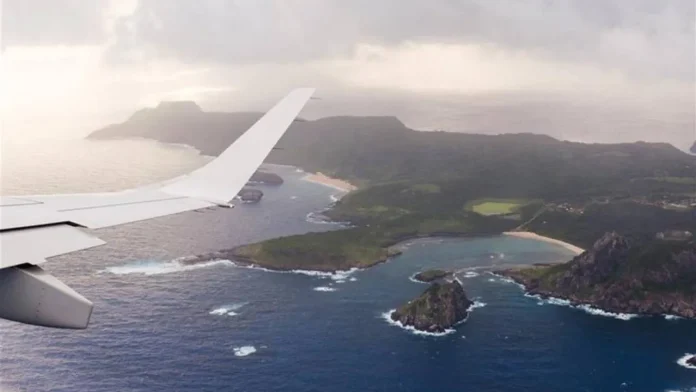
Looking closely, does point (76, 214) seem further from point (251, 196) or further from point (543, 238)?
point (251, 196)

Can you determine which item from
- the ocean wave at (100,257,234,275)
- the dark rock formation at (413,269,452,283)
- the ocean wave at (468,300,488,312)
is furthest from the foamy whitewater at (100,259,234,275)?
the ocean wave at (468,300,488,312)

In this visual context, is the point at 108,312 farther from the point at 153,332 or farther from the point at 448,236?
the point at 448,236

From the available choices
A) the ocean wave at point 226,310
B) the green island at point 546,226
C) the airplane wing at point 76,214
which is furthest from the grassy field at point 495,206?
the airplane wing at point 76,214

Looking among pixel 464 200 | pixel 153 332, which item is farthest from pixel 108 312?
pixel 464 200

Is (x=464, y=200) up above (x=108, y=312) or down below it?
above

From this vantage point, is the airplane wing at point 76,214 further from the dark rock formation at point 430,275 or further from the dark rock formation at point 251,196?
the dark rock formation at point 251,196

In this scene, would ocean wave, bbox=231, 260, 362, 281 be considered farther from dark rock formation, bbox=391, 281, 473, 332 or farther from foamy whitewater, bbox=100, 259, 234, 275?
dark rock formation, bbox=391, 281, 473, 332
